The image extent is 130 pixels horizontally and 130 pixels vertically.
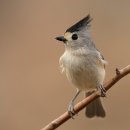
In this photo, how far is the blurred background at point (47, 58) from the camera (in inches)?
163

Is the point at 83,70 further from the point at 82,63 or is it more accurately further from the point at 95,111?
the point at 95,111

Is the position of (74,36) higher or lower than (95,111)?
higher

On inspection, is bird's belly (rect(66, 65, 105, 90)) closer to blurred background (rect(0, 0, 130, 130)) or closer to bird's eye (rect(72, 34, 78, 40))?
bird's eye (rect(72, 34, 78, 40))

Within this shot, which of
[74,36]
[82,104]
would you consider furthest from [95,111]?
[82,104]

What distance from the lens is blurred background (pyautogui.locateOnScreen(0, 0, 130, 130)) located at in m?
4.15

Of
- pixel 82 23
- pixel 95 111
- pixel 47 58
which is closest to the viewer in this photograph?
pixel 82 23

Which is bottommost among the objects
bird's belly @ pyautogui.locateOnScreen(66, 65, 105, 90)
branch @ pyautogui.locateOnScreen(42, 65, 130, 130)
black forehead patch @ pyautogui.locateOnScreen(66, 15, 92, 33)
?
branch @ pyautogui.locateOnScreen(42, 65, 130, 130)

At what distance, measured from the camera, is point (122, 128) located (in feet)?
13.4

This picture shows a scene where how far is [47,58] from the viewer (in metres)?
4.52

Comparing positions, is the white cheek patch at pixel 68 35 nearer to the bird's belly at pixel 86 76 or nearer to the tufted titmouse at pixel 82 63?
the tufted titmouse at pixel 82 63

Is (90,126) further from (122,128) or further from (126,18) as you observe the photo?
(126,18)

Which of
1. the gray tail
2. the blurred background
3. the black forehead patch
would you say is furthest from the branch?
the blurred background

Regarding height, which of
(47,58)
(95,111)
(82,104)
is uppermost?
(47,58)

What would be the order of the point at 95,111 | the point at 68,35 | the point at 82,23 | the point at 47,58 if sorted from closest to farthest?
the point at 82,23 < the point at 68,35 < the point at 95,111 < the point at 47,58
